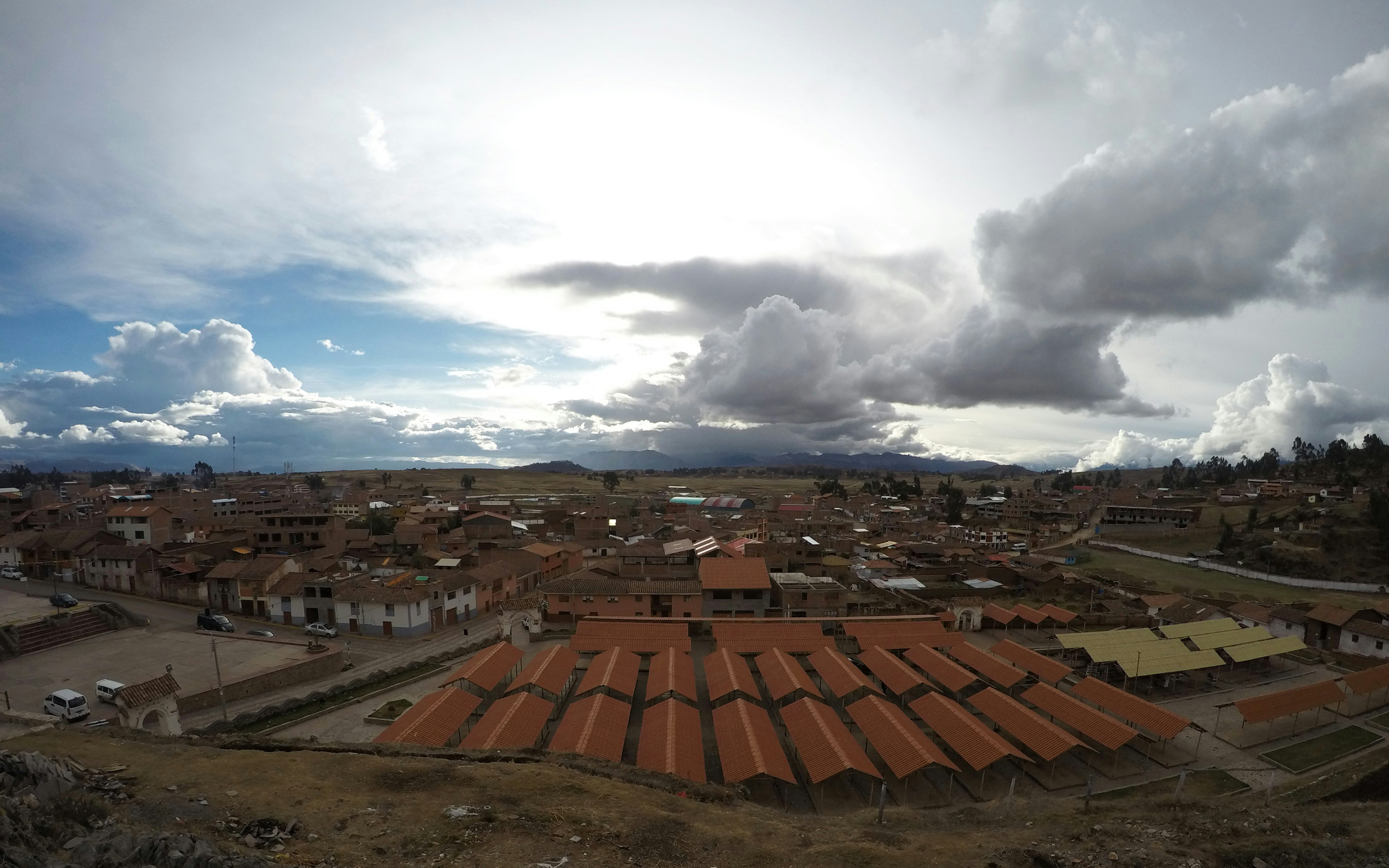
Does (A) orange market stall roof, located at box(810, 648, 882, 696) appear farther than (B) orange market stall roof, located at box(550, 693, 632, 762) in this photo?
Yes

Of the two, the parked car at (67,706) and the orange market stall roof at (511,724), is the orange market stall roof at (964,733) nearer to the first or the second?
the orange market stall roof at (511,724)

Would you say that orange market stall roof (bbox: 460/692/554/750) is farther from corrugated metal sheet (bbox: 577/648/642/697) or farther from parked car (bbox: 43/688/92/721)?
parked car (bbox: 43/688/92/721)

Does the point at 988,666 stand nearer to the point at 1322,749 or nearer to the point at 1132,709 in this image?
the point at 1132,709

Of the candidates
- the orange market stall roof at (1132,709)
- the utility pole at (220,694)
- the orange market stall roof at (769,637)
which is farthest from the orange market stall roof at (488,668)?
the orange market stall roof at (1132,709)

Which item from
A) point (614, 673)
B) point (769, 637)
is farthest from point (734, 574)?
point (614, 673)

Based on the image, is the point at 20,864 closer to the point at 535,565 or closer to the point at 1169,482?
the point at 535,565

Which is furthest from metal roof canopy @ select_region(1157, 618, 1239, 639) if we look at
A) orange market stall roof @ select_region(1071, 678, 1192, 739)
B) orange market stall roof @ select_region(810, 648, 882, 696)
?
orange market stall roof @ select_region(810, 648, 882, 696)

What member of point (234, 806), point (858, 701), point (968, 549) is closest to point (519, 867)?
point (234, 806)
